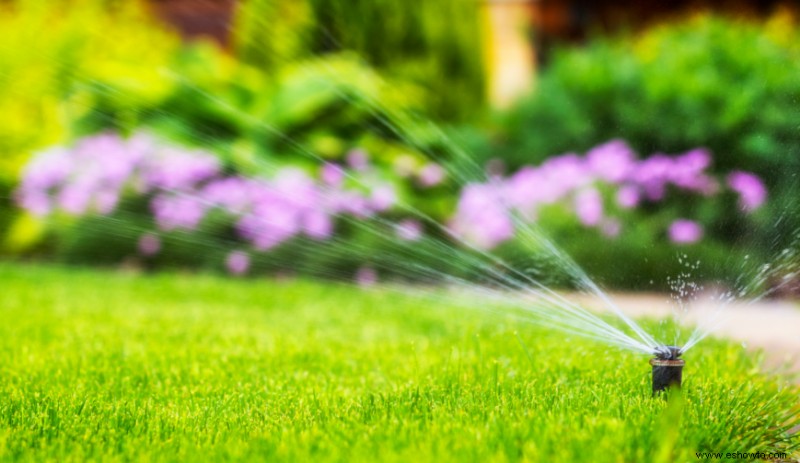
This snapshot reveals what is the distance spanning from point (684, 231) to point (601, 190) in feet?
1.84

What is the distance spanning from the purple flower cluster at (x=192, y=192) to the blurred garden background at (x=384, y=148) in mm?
15

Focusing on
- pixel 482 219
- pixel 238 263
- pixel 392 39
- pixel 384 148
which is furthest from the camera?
pixel 392 39

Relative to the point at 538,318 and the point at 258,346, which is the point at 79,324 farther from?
the point at 538,318

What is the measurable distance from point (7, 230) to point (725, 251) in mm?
4961

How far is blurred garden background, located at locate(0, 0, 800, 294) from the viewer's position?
205 inches

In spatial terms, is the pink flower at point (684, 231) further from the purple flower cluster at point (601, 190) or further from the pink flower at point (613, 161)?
the pink flower at point (613, 161)

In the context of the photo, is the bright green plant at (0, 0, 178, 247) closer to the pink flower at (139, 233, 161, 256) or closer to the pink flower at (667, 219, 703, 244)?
the pink flower at (139, 233, 161, 256)

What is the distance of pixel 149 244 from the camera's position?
234 inches

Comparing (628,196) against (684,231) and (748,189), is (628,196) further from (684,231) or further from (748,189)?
(748,189)

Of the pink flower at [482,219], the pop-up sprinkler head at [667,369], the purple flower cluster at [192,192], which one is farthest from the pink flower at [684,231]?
the pop-up sprinkler head at [667,369]

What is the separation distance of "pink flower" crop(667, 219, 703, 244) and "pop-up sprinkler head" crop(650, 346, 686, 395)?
2.89 m

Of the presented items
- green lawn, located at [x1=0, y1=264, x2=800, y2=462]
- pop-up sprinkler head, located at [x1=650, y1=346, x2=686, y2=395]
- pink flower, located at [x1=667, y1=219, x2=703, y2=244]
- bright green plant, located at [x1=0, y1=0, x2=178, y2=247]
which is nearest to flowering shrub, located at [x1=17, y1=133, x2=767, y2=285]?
pink flower, located at [x1=667, y1=219, x2=703, y2=244]

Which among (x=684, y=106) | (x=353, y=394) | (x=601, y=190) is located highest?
(x=684, y=106)

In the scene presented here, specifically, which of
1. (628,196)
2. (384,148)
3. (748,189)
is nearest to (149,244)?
(384,148)
